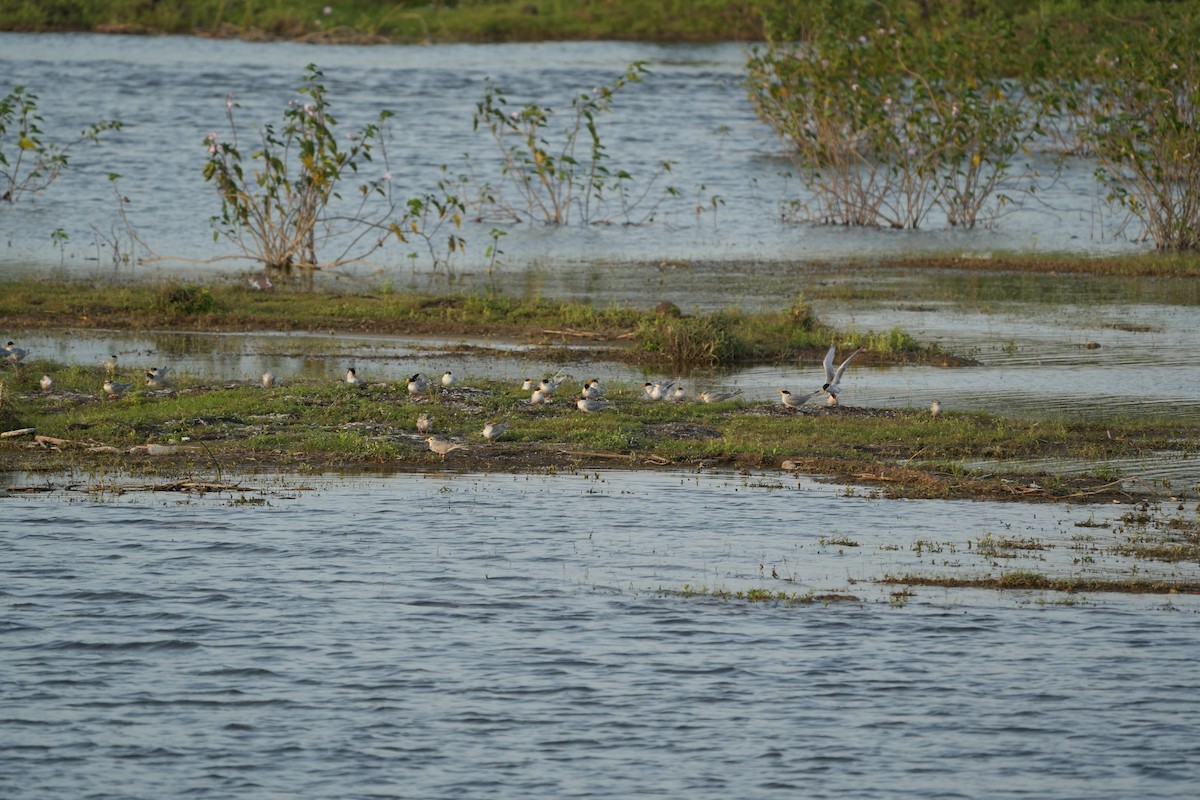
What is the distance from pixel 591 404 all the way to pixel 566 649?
16.5ft

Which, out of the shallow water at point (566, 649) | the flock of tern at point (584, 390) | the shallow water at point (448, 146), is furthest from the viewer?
the shallow water at point (448, 146)

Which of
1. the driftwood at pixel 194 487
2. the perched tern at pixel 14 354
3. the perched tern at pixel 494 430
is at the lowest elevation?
the driftwood at pixel 194 487

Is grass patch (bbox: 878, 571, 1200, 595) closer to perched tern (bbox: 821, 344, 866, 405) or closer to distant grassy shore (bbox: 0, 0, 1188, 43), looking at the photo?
perched tern (bbox: 821, 344, 866, 405)

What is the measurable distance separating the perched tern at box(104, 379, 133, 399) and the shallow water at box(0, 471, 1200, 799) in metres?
2.02

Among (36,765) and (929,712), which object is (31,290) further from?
(929,712)

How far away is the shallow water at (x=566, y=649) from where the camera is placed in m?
8.59

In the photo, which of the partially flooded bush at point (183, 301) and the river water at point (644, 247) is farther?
the partially flooded bush at point (183, 301)

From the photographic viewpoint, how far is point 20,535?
39.6ft

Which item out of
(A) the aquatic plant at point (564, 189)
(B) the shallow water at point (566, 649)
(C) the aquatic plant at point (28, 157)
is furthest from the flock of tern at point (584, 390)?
(A) the aquatic plant at point (564, 189)

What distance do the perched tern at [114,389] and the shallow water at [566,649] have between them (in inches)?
79.5

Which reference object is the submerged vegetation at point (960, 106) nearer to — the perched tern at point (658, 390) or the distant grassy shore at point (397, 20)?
the perched tern at point (658, 390)

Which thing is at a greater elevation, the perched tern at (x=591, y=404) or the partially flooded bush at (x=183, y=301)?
the partially flooded bush at (x=183, y=301)

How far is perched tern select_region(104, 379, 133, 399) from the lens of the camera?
15.0 m

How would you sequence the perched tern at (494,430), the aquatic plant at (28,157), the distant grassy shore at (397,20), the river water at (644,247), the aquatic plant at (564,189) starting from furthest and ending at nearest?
the distant grassy shore at (397,20)
the aquatic plant at (564,189)
the aquatic plant at (28,157)
the river water at (644,247)
the perched tern at (494,430)
